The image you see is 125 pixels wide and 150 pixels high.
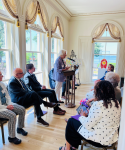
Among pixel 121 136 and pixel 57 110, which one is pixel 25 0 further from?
pixel 121 136

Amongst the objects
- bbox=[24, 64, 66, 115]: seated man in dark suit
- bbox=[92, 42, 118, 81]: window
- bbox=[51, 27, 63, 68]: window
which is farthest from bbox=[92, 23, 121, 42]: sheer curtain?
bbox=[24, 64, 66, 115]: seated man in dark suit

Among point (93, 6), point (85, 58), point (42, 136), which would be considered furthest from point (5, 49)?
point (85, 58)

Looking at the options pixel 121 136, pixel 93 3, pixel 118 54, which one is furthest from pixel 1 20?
pixel 118 54

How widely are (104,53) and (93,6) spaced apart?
233 cm

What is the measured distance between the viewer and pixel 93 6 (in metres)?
5.25

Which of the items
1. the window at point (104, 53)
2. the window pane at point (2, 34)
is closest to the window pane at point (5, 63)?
the window pane at point (2, 34)

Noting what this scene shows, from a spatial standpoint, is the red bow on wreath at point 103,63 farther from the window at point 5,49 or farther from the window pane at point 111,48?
the window at point 5,49

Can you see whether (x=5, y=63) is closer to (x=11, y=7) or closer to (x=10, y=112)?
(x=11, y=7)

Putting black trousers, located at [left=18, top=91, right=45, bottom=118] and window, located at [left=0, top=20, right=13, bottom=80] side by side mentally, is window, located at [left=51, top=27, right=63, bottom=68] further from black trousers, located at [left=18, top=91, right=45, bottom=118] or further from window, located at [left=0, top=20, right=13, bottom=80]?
black trousers, located at [left=18, top=91, right=45, bottom=118]

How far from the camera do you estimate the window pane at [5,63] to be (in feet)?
9.63

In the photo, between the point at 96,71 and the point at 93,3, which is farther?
the point at 96,71

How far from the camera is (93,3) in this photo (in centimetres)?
491

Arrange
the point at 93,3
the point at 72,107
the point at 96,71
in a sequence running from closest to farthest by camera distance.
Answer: the point at 72,107
the point at 93,3
the point at 96,71

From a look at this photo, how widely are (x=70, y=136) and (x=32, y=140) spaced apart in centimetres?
86
